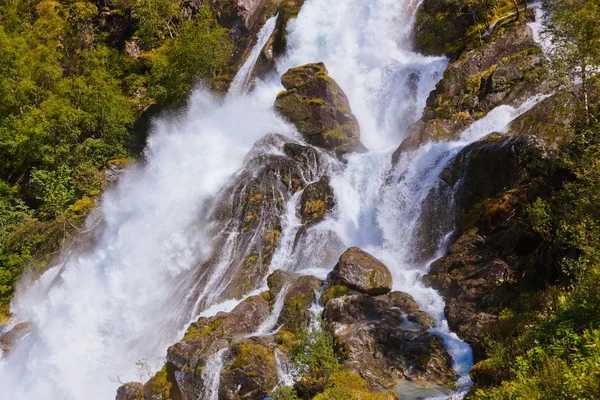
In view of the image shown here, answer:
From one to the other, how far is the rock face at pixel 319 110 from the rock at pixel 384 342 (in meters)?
14.9

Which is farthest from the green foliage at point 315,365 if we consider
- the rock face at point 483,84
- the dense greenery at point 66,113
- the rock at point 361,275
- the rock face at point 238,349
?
the dense greenery at point 66,113

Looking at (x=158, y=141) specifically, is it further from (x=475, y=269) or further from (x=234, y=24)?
(x=475, y=269)

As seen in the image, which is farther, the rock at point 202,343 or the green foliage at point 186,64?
the green foliage at point 186,64

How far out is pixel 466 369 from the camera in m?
11.0

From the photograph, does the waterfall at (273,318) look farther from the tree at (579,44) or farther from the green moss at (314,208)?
the tree at (579,44)

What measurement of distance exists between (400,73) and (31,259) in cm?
2981

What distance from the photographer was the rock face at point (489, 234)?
1251 cm

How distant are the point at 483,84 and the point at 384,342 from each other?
1666 centimetres

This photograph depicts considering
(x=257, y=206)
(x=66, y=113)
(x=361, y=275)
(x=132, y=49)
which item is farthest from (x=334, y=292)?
(x=132, y=49)

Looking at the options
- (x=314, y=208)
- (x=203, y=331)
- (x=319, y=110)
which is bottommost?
(x=203, y=331)

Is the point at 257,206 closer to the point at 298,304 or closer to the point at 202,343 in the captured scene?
the point at 298,304

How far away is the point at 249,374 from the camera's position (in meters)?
12.1

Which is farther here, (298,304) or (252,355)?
(298,304)

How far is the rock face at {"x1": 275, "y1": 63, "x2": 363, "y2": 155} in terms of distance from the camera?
28.0m
